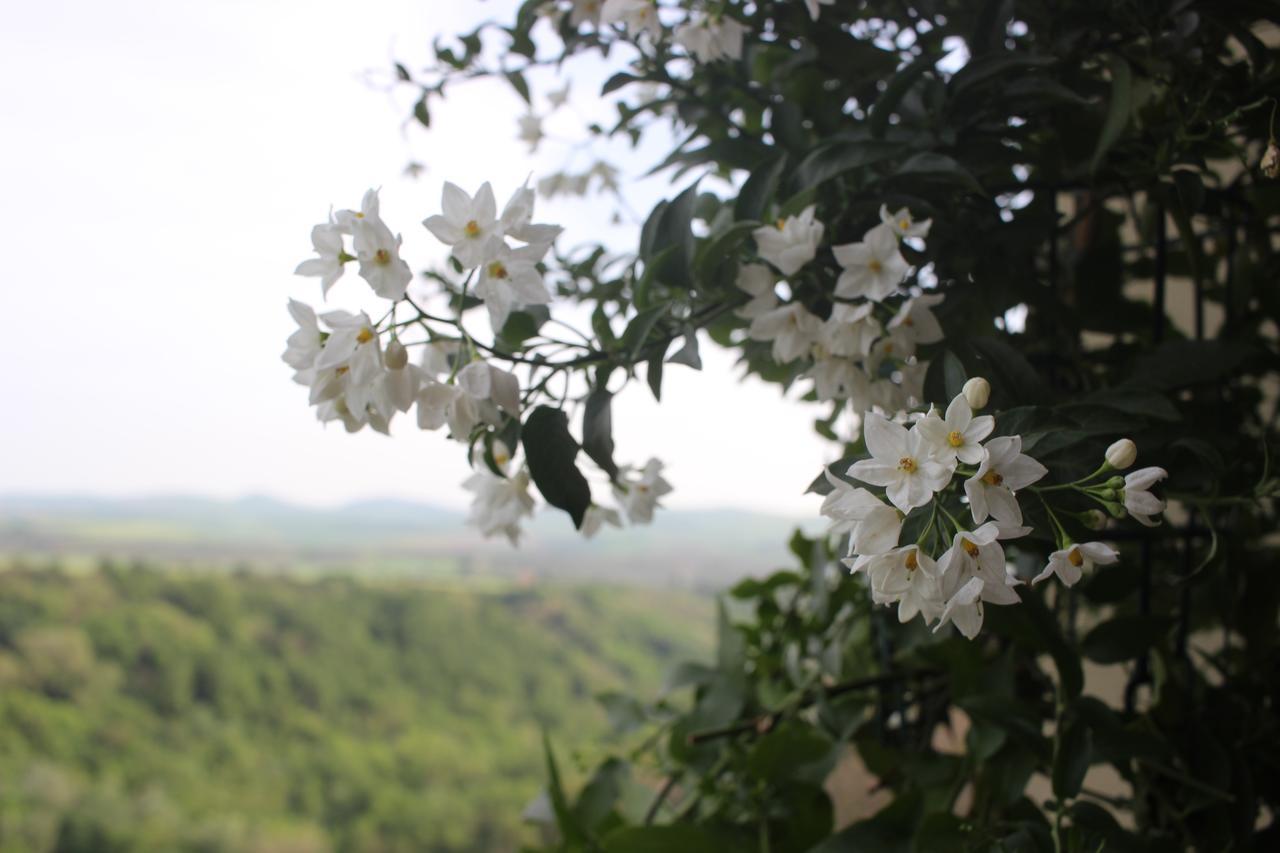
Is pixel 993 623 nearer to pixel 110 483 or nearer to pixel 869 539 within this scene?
pixel 869 539

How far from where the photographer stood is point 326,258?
0.39 m

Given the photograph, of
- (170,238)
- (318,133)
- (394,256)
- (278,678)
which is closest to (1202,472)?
(394,256)

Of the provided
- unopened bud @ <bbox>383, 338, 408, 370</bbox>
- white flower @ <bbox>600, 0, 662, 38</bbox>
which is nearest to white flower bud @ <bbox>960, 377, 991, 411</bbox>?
unopened bud @ <bbox>383, 338, 408, 370</bbox>

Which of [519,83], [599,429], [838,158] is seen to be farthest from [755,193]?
[519,83]

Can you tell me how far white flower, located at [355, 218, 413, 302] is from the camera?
35 centimetres

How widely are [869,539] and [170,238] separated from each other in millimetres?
1126

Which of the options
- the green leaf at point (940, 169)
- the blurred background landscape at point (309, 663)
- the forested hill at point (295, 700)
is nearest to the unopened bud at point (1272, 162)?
the green leaf at point (940, 169)

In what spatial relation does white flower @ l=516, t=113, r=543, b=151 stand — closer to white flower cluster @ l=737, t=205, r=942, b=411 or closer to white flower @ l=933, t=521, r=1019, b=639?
white flower cluster @ l=737, t=205, r=942, b=411

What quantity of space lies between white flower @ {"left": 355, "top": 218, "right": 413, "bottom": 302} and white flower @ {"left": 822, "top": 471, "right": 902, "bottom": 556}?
7.2 inches

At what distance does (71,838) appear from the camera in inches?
50.1

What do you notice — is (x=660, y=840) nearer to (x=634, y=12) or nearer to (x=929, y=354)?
(x=929, y=354)

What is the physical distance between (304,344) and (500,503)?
160mm

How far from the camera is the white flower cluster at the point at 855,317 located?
0.41 meters

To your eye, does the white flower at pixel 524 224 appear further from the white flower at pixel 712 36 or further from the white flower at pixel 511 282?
the white flower at pixel 712 36
